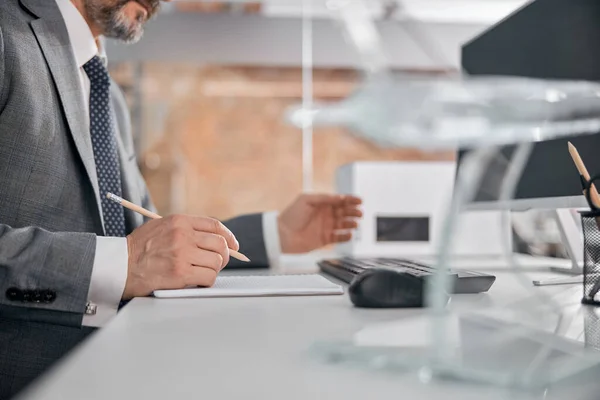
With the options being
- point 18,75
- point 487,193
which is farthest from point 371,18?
point 18,75

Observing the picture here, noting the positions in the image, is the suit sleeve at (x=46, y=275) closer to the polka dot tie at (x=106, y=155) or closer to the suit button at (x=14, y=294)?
the suit button at (x=14, y=294)

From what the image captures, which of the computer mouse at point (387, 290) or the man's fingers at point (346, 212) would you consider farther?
the man's fingers at point (346, 212)

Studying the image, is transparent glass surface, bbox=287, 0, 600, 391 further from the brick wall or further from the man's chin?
the brick wall

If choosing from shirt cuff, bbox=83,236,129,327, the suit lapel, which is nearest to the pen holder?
shirt cuff, bbox=83,236,129,327

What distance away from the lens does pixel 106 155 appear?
1354 mm

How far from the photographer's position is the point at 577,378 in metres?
0.42

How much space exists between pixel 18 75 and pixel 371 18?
412 centimetres

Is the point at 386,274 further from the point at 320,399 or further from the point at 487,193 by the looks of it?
the point at 487,193

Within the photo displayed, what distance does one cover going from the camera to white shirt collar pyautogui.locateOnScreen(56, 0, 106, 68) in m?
1.44

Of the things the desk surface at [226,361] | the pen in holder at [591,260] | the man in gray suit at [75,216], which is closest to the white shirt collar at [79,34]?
the man in gray suit at [75,216]

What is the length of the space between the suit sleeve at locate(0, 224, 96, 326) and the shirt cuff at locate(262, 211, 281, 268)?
0.68 m

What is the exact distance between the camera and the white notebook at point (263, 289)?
87cm

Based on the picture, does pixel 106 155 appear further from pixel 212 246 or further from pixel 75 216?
pixel 212 246

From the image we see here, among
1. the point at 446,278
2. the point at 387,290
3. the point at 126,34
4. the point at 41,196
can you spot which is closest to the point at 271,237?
the point at 41,196
